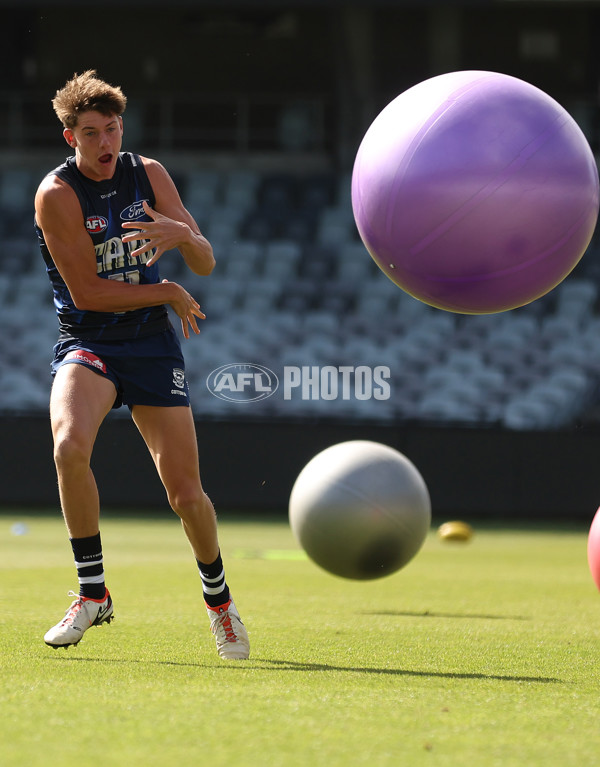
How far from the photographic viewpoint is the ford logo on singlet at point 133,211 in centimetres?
541

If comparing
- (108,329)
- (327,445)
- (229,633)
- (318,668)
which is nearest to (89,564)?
(229,633)

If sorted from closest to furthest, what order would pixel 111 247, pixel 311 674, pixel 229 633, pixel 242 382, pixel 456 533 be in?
pixel 311 674, pixel 229 633, pixel 111 247, pixel 456 533, pixel 242 382

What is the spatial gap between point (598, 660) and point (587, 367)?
44.6 feet

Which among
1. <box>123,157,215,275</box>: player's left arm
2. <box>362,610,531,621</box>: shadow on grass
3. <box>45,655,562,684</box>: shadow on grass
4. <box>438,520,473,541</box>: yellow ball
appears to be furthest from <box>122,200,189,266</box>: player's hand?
<box>438,520,473,541</box>: yellow ball

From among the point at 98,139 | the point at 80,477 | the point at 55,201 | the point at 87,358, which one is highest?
the point at 98,139

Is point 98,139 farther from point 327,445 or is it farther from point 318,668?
point 327,445

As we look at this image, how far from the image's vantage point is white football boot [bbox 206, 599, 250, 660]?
514 centimetres

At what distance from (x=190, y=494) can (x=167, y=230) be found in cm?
111

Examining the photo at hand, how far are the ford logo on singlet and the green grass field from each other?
1.83 metres

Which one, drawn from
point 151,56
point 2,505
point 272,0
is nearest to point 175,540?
point 2,505

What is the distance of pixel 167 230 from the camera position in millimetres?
5262

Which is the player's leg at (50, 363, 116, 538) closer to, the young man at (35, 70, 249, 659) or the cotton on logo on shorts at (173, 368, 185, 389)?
the young man at (35, 70, 249, 659)

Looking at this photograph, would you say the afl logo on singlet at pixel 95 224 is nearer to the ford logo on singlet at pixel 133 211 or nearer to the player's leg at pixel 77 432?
the ford logo on singlet at pixel 133 211

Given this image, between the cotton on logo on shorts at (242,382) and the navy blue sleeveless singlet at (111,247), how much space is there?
12897 mm
